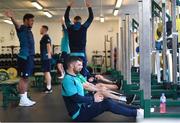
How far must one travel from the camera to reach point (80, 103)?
3.76 meters

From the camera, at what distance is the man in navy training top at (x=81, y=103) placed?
12.2ft

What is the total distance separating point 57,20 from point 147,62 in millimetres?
13678

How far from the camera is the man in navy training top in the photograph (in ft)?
12.2

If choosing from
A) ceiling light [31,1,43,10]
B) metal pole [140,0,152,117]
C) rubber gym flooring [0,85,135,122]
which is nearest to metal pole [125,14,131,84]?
rubber gym flooring [0,85,135,122]

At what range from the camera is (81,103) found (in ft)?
12.3

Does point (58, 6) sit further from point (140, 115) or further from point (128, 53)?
point (140, 115)

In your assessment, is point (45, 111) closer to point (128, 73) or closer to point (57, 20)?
point (128, 73)

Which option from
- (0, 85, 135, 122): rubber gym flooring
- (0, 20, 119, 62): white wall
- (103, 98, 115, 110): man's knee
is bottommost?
(0, 85, 135, 122): rubber gym flooring

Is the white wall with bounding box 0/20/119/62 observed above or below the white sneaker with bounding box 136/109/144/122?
above

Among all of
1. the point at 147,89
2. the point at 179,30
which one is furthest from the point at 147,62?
the point at 179,30

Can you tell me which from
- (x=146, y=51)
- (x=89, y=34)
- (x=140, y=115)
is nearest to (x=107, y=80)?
(x=146, y=51)

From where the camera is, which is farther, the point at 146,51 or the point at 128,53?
→ the point at 128,53

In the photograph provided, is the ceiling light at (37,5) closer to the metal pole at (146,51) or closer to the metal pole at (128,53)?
the metal pole at (128,53)

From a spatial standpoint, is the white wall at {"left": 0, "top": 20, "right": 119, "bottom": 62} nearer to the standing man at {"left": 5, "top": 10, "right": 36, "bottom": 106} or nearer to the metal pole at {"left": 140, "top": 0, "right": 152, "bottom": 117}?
the standing man at {"left": 5, "top": 10, "right": 36, "bottom": 106}
